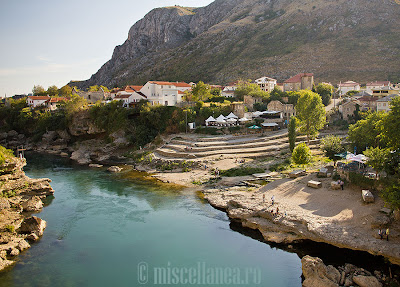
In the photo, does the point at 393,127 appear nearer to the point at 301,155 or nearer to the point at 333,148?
the point at 333,148

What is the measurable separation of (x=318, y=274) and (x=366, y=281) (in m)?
2.28

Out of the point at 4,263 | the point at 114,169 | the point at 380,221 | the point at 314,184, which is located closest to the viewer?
the point at 4,263

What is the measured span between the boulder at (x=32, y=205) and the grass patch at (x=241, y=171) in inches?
718

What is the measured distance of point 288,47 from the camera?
100688 mm

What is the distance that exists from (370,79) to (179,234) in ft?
245

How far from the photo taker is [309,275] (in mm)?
16828

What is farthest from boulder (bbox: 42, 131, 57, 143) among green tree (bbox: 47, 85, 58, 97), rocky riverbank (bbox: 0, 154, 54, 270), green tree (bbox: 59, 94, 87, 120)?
rocky riverbank (bbox: 0, 154, 54, 270)

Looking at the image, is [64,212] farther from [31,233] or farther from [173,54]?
[173,54]

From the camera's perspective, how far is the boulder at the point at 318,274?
1633 cm

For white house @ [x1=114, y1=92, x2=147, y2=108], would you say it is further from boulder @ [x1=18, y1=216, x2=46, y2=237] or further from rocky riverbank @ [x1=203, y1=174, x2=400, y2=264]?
boulder @ [x1=18, y1=216, x2=46, y2=237]

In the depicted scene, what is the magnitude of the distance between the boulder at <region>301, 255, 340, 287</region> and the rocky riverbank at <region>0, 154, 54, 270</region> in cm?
1736

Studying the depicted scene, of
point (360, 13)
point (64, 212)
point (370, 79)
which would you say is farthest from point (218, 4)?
point (64, 212)

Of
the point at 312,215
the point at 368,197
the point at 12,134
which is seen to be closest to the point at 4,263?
the point at 312,215

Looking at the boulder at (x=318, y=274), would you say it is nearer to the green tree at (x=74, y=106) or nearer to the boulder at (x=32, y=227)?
the boulder at (x=32, y=227)
